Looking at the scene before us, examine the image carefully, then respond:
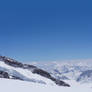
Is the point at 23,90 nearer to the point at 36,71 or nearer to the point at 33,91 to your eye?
the point at 33,91

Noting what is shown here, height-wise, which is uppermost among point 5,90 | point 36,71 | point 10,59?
point 10,59

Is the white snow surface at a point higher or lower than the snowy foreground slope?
higher

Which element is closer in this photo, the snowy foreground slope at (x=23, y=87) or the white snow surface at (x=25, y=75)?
the snowy foreground slope at (x=23, y=87)

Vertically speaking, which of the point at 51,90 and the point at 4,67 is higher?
the point at 4,67

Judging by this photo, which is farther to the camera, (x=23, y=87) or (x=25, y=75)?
(x=25, y=75)

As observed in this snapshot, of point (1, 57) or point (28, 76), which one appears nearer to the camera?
point (28, 76)

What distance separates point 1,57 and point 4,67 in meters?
12.5

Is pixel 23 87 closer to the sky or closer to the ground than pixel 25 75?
closer to the ground

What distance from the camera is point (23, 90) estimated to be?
19.0 m

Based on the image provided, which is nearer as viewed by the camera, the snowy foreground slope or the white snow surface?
the snowy foreground slope

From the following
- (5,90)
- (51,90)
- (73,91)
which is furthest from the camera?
(73,91)

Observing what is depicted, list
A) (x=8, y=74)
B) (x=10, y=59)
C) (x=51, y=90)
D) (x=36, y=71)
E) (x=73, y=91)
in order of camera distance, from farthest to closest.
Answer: (x=10, y=59), (x=36, y=71), (x=8, y=74), (x=73, y=91), (x=51, y=90)

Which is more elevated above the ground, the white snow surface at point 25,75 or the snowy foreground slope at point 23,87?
the white snow surface at point 25,75

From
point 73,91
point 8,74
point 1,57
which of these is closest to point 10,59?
point 1,57
